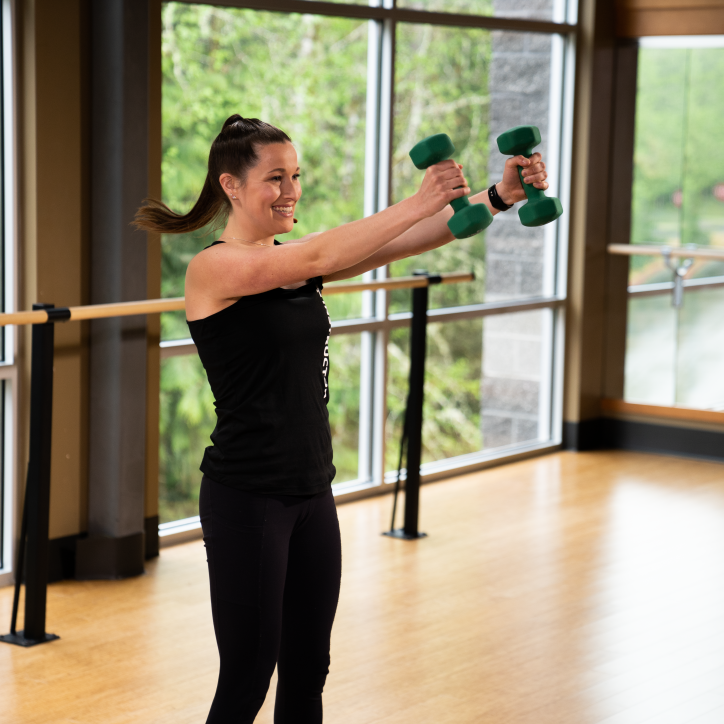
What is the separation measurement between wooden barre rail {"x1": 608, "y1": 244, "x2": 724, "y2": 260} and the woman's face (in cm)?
421

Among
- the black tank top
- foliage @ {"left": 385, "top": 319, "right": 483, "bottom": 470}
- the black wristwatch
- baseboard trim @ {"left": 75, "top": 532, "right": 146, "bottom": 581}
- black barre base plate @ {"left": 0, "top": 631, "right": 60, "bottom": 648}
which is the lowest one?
black barre base plate @ {"left": 0, "top": 631, "right": 60, "bottom": 648}

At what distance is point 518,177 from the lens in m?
2.02

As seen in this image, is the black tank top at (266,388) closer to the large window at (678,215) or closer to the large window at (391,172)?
the large window at (391,172)

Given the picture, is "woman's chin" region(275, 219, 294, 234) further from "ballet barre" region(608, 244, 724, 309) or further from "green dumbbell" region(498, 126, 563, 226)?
"ballet barre" region(608, 244, 724, 309)

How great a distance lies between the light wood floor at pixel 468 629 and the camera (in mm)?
2809

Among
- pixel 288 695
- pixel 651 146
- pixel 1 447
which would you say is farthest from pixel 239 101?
pixel 288 695

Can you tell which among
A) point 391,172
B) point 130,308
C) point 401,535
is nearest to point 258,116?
point 391,172

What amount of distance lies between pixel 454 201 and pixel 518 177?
33 centimetres

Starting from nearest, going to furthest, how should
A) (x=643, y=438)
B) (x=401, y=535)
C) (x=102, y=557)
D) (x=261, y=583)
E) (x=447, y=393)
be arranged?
(x=261, y=583) → (x=102, y=557) → (x=401, y=535) → (x=447, y=393) → (x=643, y=438)

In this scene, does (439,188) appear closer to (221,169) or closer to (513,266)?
(221,169)

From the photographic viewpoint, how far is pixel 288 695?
194 cm

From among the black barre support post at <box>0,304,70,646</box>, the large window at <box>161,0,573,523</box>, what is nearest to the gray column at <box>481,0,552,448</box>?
the large window at <box>161,0,573,523</box>

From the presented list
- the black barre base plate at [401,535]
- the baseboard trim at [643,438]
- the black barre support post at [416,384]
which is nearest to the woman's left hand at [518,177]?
the black barre support post at [416,384]

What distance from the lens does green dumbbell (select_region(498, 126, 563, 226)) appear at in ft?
6.25
